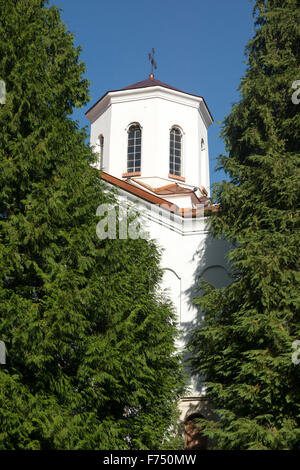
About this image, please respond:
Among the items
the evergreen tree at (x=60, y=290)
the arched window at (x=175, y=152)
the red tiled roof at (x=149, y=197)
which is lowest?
the evergreen tree at (x=60, y=290)

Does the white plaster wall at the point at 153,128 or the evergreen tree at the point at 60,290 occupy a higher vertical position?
the white plaster wall at the point at 153,128

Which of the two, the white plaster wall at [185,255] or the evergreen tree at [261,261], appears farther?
the white plaster wall at [185,255]

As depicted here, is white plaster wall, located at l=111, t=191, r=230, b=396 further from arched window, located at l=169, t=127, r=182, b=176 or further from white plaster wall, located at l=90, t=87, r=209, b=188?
arched window, located at l=169, t=127, r=182, b=176

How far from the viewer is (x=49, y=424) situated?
873 centimetres

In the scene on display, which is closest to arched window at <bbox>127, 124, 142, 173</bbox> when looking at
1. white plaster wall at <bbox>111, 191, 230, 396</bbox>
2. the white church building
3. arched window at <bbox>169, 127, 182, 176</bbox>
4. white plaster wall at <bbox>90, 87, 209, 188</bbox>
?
the white church building

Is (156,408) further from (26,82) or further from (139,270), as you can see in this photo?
(26,82)

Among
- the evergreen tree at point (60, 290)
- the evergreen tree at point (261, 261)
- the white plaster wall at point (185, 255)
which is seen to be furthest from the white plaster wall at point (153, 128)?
the evergreen tree at point (60, 290)

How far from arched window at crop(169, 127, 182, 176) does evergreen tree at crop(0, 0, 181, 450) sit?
1052 cm

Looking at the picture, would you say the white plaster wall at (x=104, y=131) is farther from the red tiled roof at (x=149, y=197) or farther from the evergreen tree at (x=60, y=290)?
the evergreen tree at (x=60, y=290)

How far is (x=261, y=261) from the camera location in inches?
478

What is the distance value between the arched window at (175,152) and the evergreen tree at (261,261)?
776cm

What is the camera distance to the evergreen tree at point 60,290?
9078mm

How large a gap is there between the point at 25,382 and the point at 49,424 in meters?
1.02
